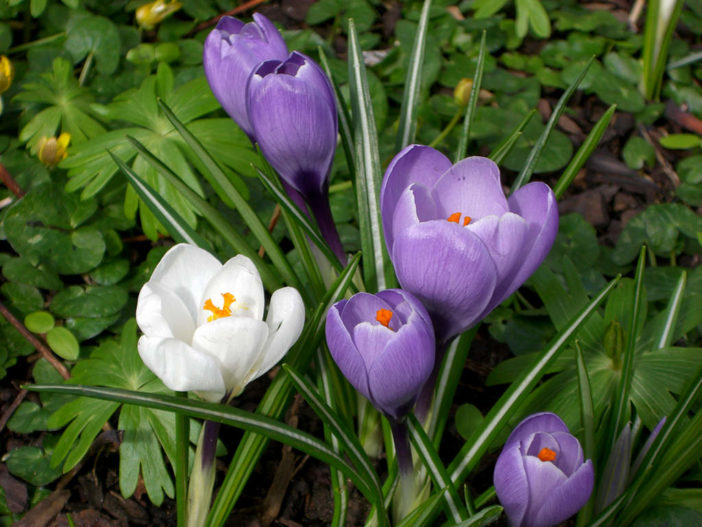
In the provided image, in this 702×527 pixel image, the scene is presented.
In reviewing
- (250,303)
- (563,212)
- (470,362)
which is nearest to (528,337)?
(470,362)

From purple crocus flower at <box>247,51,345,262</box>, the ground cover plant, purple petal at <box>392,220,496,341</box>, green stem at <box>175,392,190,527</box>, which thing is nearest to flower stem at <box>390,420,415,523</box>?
the ground cover plant

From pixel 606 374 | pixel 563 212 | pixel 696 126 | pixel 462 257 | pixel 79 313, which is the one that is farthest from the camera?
pixel 696 126

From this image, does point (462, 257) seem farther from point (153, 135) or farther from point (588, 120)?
point (588, 120)

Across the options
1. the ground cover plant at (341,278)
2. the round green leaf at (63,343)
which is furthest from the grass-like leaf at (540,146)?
the round green leaf at (63,343)

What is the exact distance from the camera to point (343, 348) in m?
0.95

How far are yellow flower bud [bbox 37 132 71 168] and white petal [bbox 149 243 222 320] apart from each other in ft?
2.70

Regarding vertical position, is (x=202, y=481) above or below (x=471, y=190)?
below

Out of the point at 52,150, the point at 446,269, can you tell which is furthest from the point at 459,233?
the point at 52,150

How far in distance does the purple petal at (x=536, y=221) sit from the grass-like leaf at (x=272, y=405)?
1.02ft

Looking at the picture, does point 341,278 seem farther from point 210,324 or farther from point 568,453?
point 568,453

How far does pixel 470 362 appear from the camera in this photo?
1844mm

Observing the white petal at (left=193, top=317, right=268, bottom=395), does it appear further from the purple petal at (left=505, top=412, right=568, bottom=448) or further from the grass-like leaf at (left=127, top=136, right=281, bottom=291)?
the purple petal at (left=505, top=412, right=568, bottom=448)

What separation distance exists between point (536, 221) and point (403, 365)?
0.28 meters

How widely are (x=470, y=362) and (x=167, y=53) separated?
57.7 inches
